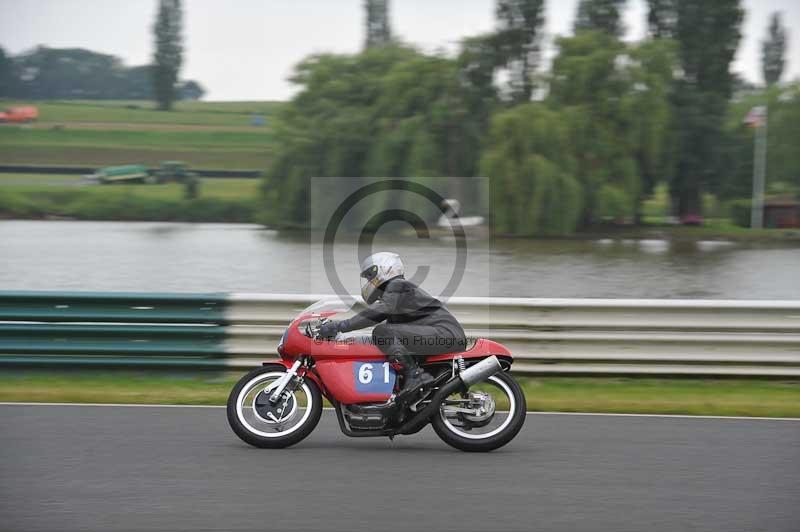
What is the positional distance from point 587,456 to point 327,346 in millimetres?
2014

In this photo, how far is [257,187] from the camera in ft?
138

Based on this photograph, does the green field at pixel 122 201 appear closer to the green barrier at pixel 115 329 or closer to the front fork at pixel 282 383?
the green barrier at pixel 115 329

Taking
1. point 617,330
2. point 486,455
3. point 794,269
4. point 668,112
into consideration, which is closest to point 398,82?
point 668,112

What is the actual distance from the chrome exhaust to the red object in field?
6032 centimetres

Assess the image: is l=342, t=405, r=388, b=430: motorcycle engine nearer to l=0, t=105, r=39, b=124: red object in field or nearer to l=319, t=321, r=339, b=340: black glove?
l=319, t=321, r=339, b=340: black glove

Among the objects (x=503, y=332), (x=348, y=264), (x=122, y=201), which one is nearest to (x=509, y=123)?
(x=348, y=264)

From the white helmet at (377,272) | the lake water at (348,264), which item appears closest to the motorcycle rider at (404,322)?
the white helmet at (377,272)

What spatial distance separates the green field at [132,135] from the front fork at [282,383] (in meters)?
46.8

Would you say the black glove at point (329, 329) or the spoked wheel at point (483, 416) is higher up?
the black glove at point (329, 329)

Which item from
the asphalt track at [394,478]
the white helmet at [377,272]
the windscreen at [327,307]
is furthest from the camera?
the windscreen at [327,307]

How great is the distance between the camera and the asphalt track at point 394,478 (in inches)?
196

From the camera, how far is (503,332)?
933 centimetres

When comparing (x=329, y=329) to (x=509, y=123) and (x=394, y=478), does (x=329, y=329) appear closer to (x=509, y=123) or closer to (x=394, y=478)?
(x=394, y=478)

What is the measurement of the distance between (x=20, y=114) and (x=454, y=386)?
62.8 metres
